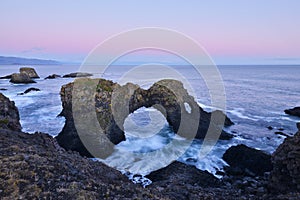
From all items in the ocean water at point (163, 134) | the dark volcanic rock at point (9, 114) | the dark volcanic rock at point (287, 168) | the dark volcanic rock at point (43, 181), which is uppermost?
the dark volcanic rock at point (9, 114)

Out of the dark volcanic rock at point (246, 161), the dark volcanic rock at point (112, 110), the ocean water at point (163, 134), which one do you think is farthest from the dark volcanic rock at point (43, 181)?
the dark volcanic rock at point (246, 161)

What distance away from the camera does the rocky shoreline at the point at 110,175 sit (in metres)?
10.1

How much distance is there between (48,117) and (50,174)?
34.0 metres

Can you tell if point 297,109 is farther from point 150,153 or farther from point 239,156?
point 150,153

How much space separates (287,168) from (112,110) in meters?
19.4

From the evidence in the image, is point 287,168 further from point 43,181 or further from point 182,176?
point 43,181

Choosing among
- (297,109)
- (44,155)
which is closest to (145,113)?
(297,109)

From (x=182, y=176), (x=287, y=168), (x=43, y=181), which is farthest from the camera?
(x=182, y=176)

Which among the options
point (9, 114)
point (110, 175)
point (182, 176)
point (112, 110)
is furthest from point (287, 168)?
point (9, 114)

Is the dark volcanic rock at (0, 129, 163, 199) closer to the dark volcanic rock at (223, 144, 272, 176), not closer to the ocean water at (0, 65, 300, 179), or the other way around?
the ocean water at (0, 65, 300, 179)

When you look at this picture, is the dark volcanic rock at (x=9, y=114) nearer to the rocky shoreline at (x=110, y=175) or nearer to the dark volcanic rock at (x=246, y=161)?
the rocky shoreline at (x=110, y=175)

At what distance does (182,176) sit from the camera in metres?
19.7

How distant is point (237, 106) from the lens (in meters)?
58.1

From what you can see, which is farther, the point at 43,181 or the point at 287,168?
the point at 287,168
